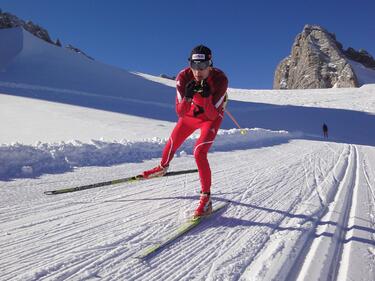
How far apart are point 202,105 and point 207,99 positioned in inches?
5.4

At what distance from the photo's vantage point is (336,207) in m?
4.69

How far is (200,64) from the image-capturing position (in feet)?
14.6

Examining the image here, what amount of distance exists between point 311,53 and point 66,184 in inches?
4276

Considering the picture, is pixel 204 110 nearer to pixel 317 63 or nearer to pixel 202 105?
pixel 202 105

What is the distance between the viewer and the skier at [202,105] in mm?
4457

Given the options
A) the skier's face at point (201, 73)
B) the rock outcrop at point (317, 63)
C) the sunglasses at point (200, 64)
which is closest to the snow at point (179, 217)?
the skier's face at point (201, 73)

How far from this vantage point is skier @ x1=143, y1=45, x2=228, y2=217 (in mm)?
4457

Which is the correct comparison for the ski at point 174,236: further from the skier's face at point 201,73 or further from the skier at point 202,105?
the skier's face at point 201,73

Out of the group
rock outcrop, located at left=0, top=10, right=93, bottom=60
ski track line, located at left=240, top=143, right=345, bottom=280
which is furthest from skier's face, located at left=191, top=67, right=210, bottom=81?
rock outcrop, located at left=0, top=10, right=93, bottom=60

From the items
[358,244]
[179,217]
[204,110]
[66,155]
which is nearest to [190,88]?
[204,110]

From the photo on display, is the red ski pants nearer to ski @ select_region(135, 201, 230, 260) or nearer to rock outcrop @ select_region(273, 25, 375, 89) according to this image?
ski @ select_region(135, 201, 230, 260)

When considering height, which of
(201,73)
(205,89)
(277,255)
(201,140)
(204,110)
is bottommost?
(277,255)

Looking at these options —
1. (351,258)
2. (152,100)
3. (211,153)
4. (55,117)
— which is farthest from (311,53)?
(351,258)

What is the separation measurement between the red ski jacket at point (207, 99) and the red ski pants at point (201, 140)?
0.08 metres
